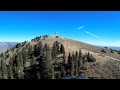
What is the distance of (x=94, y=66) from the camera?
32.1m

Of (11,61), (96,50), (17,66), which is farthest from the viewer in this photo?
(96,50)
